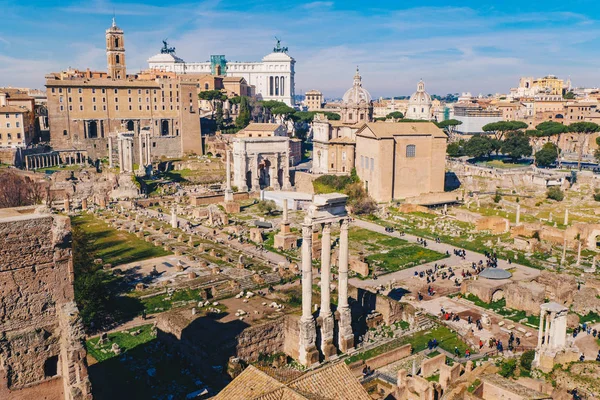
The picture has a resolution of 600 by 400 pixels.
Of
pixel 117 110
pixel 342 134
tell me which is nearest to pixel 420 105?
pixel 342 134

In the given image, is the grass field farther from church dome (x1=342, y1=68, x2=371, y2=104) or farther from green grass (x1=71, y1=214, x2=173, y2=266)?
church dome (x1=342, y1=68, x2=371, y2=104)

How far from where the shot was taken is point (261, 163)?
2395 inches

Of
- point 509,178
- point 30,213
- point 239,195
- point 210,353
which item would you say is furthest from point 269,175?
point 30,213

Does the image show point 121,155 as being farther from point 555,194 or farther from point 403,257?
point 555,194

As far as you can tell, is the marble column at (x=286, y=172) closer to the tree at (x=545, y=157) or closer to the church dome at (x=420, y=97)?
the tree at (x=545, y=157)

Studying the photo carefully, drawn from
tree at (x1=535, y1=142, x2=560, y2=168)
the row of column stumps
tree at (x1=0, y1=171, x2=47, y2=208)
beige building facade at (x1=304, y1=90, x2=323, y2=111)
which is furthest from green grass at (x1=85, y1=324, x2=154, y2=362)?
beige building facade at (x1=304, y1=90, x2=323, y2=111)

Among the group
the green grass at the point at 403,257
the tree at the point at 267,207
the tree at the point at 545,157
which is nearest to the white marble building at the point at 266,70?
the tree at the point at 545,157

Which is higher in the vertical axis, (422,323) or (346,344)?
(346,344)

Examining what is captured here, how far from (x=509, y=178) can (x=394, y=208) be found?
53.3ft

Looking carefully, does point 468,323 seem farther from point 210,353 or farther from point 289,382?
point 289,382

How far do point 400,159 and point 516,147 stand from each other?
2123 cm

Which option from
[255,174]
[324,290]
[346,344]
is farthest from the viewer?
[255,174]

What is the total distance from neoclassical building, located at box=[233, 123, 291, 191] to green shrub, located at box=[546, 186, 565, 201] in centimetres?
2610

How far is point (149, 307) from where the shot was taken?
26.4m
